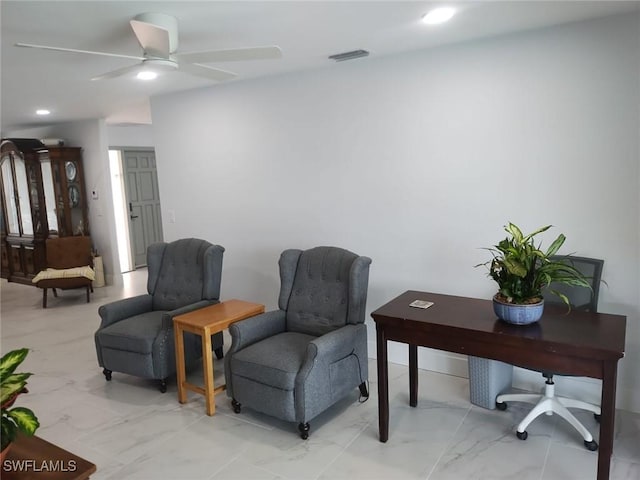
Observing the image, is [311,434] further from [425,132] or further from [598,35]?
[598,35]

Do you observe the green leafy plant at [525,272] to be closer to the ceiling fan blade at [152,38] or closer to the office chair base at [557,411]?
the office chair base at [557,411]

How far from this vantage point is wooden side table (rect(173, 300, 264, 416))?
3.04m

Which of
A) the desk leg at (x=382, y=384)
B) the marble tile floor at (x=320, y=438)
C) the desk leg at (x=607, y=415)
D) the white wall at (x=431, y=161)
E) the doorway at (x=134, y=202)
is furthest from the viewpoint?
the doorway at (x=134, y=202)

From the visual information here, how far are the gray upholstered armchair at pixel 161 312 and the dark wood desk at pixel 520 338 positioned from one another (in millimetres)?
1583

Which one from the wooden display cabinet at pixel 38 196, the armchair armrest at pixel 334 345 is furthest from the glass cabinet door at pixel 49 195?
the armchair armrest at pixel 334 345

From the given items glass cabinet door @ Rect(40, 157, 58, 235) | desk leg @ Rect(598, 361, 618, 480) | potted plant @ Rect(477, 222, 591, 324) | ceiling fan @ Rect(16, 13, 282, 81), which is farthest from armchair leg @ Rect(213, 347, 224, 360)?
glass cabinet door @ Rect(40, 157, 58, 235)

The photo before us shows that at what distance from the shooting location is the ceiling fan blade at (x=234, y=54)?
237 centimetres

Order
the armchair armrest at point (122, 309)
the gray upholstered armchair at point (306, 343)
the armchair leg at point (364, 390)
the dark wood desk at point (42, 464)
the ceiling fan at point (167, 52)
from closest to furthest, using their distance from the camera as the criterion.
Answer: the dark wood desk at point (42, 464), the ceiling fan at point (167, 52), the gray upholstered armchair at point (306, 343), the armchair leg at point (364, 390), the armchair armrest at point (122, 309)

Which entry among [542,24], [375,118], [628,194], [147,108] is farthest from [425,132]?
[147,108]

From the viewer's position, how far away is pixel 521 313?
2295mm

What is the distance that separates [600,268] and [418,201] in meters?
1.24

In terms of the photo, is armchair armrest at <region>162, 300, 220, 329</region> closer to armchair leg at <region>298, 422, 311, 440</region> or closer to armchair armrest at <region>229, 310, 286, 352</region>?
armchair armrest at <region>229, 310, 286, 352</region>

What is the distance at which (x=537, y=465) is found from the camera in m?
2.42

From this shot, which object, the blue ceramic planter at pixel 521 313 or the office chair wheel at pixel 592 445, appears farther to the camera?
the office chair wheel at pixel 592 445
